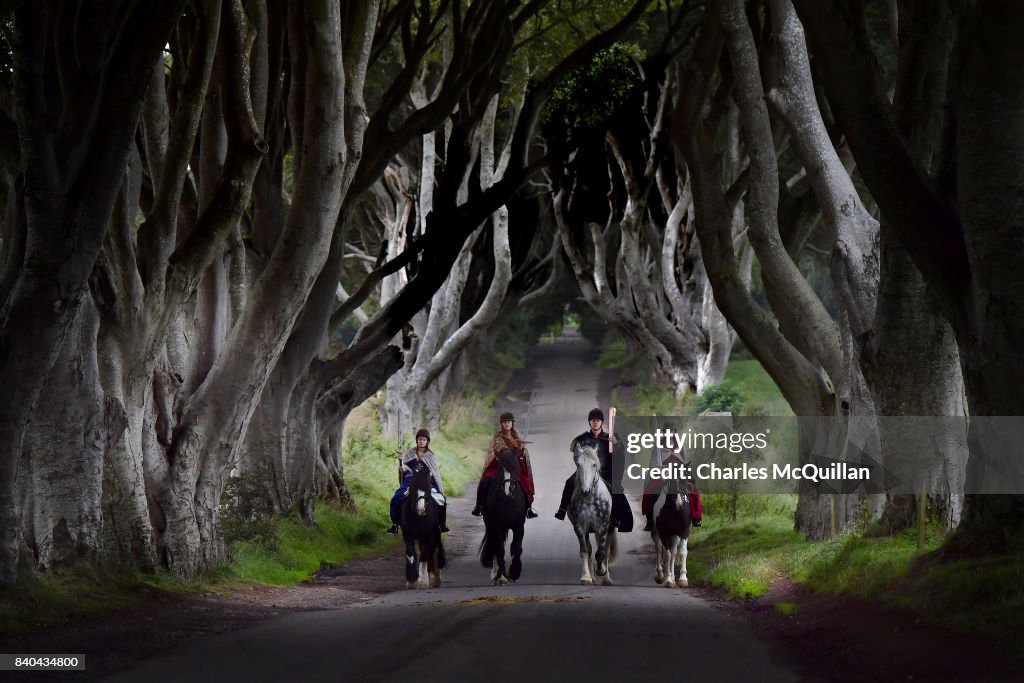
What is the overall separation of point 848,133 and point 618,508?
822 cm

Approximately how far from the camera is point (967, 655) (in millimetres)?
9500

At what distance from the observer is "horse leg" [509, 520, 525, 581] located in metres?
18.5

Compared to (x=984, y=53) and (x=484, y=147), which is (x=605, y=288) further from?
(x=984, y=53)

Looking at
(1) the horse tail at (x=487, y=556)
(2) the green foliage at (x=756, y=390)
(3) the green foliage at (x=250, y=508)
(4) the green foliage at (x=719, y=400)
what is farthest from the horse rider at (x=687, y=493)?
(4) the green foliage at (x=719, y=400)

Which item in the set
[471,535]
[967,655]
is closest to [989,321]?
[967,655]

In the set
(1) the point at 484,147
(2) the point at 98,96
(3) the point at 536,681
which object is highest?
(1) the point at 484,147

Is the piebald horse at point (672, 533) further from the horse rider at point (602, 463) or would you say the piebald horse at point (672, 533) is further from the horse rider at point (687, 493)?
the horse rider at point (602, 463)

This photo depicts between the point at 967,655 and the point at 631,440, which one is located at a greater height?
the point at 631,440

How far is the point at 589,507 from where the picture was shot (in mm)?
18578

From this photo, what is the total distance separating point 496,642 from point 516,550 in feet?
25.5

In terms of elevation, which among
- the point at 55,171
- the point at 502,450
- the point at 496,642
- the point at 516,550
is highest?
the point at 55,171

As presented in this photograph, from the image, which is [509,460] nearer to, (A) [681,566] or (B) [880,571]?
(A) [681,566]

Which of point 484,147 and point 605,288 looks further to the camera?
point 605,288

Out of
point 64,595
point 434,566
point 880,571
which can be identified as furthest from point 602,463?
point 64,595
